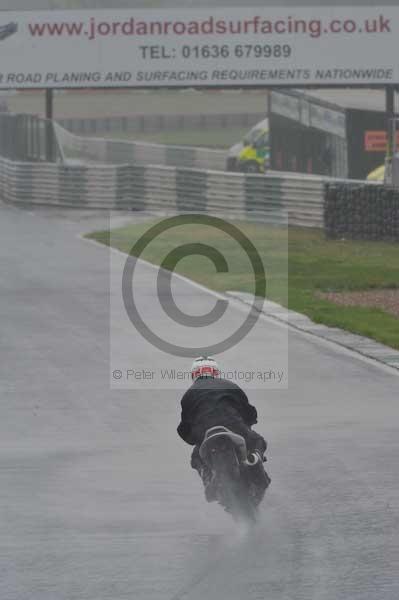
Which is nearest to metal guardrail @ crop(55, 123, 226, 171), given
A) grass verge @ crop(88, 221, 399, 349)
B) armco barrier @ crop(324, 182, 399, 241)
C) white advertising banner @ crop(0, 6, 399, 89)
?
white advertising banner @ crop(0, 6, 399, 89)

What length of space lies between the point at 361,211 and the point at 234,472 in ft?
84.4

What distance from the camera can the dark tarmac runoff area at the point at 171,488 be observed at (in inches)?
405

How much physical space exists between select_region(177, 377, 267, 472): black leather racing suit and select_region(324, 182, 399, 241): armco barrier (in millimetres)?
23539

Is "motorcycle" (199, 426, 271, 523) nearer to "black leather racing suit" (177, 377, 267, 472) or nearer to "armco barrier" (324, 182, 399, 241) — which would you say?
"black leather racing suit" (177, 377, 267, 472)

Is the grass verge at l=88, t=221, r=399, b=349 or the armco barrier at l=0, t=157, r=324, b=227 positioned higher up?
the armco barrier at l=0, t=157, r=324, b=227

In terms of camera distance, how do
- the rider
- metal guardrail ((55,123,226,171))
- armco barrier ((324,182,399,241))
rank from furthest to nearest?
metal guardrail ((55,123,226,171)) → armco barrier ((324,182,399,241)) → the rider

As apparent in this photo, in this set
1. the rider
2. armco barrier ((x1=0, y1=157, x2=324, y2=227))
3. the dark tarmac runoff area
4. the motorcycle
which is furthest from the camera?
armco barrier ((x1=0, y1=157, x2=324, y2=227))

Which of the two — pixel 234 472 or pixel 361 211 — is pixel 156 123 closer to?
pixel 361 211

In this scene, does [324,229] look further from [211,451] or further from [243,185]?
[211,451]

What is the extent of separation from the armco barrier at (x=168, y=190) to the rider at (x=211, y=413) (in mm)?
28549

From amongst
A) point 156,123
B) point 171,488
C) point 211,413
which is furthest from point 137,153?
point 211,413

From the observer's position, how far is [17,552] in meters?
11.1

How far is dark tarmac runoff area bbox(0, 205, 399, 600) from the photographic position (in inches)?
405

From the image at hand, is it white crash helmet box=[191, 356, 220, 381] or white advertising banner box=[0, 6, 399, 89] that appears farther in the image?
white advertising banner box=[0, 6, 399, 89]
